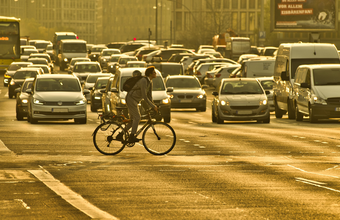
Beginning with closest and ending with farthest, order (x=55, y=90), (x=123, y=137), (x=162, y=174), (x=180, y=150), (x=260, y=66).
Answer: (x=162, y=174), (x=123, y=137), (x=180, y=150), (x=55, y=90), (x=260, y=66)

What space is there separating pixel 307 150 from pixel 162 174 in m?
4.63

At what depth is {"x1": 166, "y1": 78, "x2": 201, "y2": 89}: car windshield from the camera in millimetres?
32656

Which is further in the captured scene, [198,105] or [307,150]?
[198,105]

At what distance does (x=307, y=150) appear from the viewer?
605 inches

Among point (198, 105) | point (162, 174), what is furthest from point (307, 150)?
point (198, 105)

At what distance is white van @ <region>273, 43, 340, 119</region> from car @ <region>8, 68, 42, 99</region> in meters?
18.9

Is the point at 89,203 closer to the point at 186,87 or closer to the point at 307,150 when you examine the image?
the point at 307,150

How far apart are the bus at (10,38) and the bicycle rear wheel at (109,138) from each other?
42666mm

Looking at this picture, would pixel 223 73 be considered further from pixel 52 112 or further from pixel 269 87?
pixel 52 112

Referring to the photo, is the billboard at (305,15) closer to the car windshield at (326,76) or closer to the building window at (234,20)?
the car windshield at (326,76)

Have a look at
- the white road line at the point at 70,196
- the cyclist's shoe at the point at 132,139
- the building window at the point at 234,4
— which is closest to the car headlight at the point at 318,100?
the cyclist's shoe at the point at 132,139

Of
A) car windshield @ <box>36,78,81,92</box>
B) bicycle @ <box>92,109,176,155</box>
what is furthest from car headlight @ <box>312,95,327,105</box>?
bicycle @ <box>92,109,176,155</box>

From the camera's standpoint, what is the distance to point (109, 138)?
14547mm

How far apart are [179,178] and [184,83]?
21.7m
